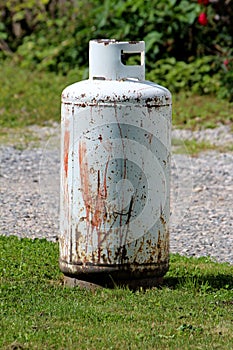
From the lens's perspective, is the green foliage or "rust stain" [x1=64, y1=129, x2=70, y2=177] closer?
"rust stain" [x1=64, y1=129, x2=70, y2=177]

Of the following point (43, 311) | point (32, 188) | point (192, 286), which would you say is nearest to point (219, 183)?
point (32, 188)

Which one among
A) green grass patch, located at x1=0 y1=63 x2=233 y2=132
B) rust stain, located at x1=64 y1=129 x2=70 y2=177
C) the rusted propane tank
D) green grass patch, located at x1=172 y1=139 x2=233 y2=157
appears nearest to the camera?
the rusted propane tank

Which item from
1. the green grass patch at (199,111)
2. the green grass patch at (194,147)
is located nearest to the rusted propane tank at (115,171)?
the green grass patch at (194,147)

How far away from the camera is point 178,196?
7820 millimetres

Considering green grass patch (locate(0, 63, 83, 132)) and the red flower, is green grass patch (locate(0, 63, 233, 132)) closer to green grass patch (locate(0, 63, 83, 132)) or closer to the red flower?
green grass patch (locate(0, 63, 83, 132))

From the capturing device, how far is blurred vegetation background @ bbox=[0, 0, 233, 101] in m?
11.9

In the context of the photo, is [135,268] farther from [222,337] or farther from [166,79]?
[166,79]

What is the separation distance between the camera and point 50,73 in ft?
42.9

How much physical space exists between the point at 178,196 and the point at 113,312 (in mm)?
3434

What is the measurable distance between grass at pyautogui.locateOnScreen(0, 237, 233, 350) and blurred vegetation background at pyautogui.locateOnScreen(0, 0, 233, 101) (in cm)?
644

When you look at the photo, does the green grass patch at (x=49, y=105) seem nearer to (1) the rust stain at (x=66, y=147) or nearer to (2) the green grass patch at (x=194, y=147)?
(2) the green grass patch at (x=194, y=147)

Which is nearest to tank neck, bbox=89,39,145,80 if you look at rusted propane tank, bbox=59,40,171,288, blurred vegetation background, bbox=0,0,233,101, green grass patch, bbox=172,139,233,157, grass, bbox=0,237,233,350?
rusted propane tank, bbox=59,40,171,288

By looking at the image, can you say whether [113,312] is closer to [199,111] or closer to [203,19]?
[199,111]

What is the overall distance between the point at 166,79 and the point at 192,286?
7.24 meters
